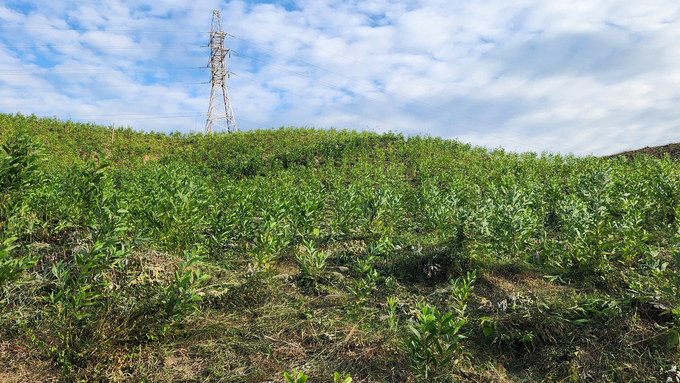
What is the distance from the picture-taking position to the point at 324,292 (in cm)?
469

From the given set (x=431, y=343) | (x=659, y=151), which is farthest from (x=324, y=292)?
(x=659, y=151)

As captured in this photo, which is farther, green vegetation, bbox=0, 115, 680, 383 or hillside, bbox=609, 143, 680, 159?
hillside, bbox=609, 143, 680, 159

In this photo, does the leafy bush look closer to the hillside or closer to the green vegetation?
the green vegetation

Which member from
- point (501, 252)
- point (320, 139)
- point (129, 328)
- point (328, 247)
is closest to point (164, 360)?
point (129, 328)

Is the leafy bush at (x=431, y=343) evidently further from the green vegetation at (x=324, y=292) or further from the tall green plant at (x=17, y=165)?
the tall green plant at (x=17, y=165)

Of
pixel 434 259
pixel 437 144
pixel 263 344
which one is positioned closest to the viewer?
pixel 263 344

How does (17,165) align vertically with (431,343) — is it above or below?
above

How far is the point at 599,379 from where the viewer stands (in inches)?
114

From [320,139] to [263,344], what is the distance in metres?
18.9

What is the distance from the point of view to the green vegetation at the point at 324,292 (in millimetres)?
2982

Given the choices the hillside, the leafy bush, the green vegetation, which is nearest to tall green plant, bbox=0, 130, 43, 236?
the green vegetation

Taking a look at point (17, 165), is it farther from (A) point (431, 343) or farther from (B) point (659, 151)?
(B) point (659, 151)

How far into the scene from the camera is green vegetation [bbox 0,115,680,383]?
2.98 meters

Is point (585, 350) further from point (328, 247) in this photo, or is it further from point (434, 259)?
point (328, 247)
